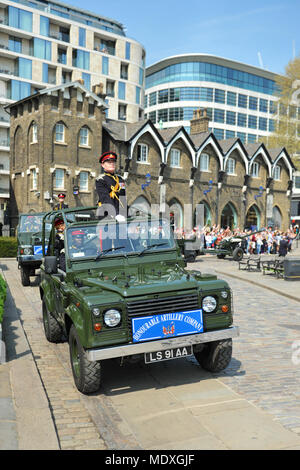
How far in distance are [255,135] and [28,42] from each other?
1528 inches

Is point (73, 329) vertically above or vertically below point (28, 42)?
below

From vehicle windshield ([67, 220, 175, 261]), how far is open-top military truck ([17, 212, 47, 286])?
23.8 feet

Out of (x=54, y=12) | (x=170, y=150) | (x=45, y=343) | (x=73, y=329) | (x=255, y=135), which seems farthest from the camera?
(x=255, y=135)

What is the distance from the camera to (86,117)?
31484mm

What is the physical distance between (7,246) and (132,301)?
61.9 feet

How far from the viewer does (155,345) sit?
16.7 feet

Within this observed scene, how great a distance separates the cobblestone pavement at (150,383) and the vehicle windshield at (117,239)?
1.74m

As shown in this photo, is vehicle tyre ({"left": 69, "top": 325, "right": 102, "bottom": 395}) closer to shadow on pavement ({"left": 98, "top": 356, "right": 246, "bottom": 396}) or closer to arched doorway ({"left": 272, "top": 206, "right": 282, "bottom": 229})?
shadow on pavement ({"left": 98, "top": 356, "right": 246, "bottom": 396})

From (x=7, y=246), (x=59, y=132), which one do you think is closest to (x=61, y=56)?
(x=59, y=132)

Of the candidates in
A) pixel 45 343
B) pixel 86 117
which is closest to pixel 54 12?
pixel 86 117

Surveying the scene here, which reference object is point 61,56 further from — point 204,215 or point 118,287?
point 118,287

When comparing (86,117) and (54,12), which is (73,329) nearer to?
(86,117)

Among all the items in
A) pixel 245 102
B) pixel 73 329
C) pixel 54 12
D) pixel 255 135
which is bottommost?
pixel 73 329
